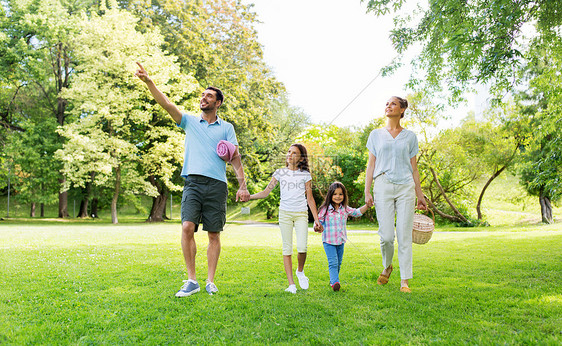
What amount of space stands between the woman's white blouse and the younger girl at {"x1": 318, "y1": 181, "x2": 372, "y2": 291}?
55cm

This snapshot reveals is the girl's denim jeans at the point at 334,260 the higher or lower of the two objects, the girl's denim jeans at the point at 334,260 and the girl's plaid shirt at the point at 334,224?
the lower

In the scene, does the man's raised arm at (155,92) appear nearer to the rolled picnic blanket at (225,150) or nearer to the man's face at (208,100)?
the man's face at (208,100)

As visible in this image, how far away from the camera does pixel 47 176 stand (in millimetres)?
23031

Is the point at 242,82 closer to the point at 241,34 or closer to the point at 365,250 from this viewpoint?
the point at 241,34

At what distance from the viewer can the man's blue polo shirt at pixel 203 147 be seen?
14.0ft

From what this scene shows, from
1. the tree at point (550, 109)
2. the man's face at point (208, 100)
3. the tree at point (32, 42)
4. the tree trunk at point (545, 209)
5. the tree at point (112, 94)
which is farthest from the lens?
the tree trunk at point (545, 209)

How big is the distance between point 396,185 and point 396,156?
346 millimetres

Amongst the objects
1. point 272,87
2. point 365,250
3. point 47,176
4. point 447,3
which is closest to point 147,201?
point 47,176

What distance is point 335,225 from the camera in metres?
4.70

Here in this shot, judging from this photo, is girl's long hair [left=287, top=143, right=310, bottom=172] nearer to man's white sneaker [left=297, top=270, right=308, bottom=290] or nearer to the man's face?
the man's face

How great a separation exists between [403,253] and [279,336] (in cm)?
214

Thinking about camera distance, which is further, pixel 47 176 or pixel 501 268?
pixel 47 176

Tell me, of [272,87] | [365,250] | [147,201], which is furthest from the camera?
[147,201]

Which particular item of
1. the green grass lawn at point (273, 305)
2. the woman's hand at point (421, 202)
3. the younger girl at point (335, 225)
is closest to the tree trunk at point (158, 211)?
the green grass lawn at point (273, 305)
